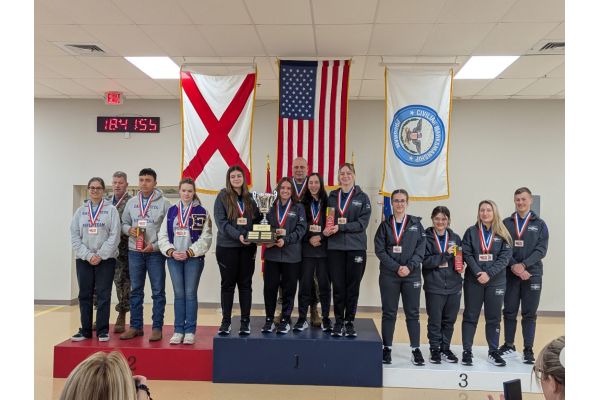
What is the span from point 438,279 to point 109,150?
634 centimetres

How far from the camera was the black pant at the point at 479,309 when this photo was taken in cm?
491

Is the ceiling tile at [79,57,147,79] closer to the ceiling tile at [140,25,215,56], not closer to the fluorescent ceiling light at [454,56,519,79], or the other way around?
the ceiling tile at [140,25,215,56]

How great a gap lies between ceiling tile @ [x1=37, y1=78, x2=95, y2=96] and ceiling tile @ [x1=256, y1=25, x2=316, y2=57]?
356 cm

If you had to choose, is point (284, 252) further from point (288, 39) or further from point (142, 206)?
point (288, 39)

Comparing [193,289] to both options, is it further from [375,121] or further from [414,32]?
[375,121]

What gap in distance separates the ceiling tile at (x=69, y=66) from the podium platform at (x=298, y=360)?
4201mm

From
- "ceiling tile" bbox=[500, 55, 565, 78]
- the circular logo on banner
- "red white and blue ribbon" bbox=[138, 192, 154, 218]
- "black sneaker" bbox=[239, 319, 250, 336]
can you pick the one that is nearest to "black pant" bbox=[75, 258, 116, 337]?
"red white and blue ribbon" bbox=[138, 192, 154, 218]

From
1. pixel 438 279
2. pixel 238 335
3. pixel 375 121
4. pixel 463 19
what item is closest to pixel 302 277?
pixel 238 335

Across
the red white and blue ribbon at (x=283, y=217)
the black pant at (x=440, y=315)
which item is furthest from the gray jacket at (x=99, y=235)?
the black pant at (x=440, y=315)

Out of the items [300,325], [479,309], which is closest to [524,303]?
[479,309]

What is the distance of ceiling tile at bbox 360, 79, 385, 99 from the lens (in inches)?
277

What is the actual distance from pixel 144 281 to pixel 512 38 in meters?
4.90

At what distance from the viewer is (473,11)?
4.50m

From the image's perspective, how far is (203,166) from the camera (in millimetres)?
5684
